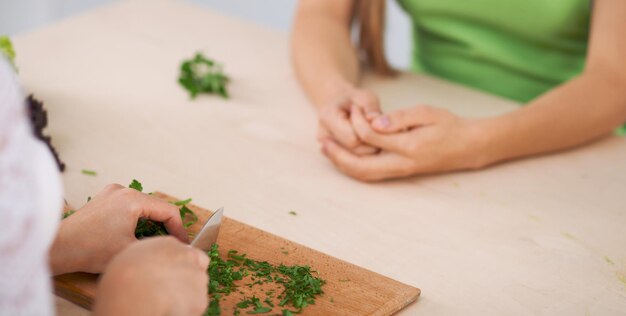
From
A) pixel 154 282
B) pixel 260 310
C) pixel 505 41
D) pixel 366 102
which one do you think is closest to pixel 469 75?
pixel 505 41

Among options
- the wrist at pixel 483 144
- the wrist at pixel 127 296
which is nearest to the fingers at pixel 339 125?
the wrist at pixel 483 144

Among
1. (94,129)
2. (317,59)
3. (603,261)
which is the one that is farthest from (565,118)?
(94,129)

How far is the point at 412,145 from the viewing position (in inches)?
53.7

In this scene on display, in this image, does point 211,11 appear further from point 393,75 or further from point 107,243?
point 107,243

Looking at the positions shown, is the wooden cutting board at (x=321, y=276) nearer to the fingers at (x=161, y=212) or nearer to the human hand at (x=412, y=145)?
the fingers at (x=161, y=212)

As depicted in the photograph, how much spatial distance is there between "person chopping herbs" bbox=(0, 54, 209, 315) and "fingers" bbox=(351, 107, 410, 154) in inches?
16.1

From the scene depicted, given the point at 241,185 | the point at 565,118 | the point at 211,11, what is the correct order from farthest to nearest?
1. the point at 211,11
2. the point at 565,118
3. the point at 241,185

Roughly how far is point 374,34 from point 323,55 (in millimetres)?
134

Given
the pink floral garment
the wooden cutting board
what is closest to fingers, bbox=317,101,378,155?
the wooden cutting board

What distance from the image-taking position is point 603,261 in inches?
46.6

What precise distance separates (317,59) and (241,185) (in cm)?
44

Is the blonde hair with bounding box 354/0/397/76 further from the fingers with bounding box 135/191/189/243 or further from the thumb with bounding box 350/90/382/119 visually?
the fingers with bounding box 135/191/189/243

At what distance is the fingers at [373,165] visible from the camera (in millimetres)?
1352

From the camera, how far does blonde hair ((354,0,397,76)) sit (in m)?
1.74
